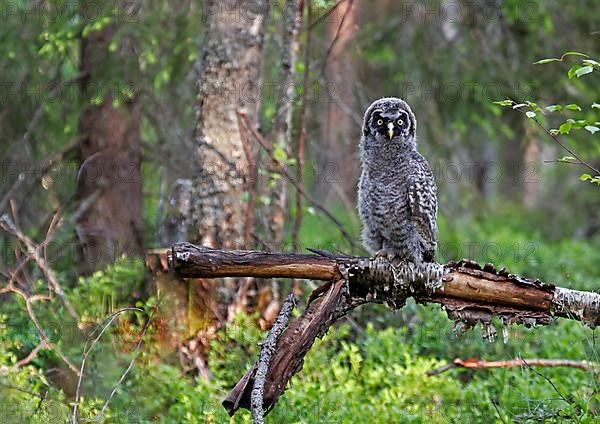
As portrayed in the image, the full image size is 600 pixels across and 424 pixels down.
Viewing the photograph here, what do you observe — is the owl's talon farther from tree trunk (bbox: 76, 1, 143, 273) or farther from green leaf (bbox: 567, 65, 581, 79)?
tree trunk (bbox: 76, 1, 143, 273)

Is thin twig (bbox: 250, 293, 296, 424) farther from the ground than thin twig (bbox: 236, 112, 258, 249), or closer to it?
closer to it

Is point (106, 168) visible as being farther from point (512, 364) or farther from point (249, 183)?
point (512, 364)

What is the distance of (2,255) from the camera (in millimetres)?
10312

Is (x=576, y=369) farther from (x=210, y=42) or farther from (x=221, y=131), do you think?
(x=210, y=42)

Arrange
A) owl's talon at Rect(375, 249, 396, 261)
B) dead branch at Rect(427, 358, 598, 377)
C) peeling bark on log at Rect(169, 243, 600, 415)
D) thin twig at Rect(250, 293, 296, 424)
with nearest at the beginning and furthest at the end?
thin twig at Rect(250, 293, 296, 424) < peeling bark on log at Rect(169, 243, 600, 415) < owl's talon at Rect(375, 249, 396, 261) < dead branch at Rect(427, 358, 598, 377)

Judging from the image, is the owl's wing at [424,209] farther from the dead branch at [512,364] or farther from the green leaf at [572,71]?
the green leaf at [572,71]

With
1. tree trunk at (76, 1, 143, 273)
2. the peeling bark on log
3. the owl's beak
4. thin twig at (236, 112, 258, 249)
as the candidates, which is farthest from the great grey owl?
tree trunk at (76, 1, 143, 273)

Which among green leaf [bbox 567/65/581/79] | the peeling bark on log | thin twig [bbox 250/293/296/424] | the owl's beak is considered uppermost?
green leaf [bbox 567/65/581/79]

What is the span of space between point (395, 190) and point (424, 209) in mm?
286

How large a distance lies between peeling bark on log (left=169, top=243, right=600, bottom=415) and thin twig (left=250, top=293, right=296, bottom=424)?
0.08 m

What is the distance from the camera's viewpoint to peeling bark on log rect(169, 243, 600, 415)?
5.17 metres

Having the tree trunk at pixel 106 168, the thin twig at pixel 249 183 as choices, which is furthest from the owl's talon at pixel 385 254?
the tree trunk at pixel 106 168

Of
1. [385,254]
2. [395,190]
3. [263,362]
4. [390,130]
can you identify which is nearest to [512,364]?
[385,254]

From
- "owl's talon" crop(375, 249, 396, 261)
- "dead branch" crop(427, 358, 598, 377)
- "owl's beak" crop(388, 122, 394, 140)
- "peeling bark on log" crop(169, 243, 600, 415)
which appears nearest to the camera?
"peeling bark on log" crop(169, 243, 600, 415)
